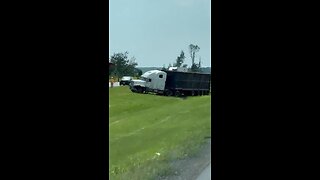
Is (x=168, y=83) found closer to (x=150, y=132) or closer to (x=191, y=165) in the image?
(x=150, y=132)

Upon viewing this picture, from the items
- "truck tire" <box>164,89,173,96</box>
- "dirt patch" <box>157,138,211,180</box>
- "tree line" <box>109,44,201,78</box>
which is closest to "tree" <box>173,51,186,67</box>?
"tree line" <box>109,44,201,78</box>

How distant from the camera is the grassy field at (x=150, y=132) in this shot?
1131 mm

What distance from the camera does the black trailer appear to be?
1127mm

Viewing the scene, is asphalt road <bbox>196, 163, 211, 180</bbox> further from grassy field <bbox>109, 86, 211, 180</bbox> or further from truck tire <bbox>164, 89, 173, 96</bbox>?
truck tire <bbox>164, 89, 173, 96</bbox>

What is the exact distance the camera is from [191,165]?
3.78 feet

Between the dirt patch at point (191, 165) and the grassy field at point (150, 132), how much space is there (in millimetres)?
16

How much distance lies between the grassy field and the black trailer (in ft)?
0.09

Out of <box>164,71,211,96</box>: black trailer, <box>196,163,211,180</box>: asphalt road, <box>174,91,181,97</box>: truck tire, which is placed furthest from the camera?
<box>174,91,181,97</box>: truck tire

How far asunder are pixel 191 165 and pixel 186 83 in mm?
269

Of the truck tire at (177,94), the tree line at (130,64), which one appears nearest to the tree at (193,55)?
the tree line at (130,64)

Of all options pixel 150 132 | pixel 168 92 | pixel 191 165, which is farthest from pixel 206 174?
pixel 168 92
